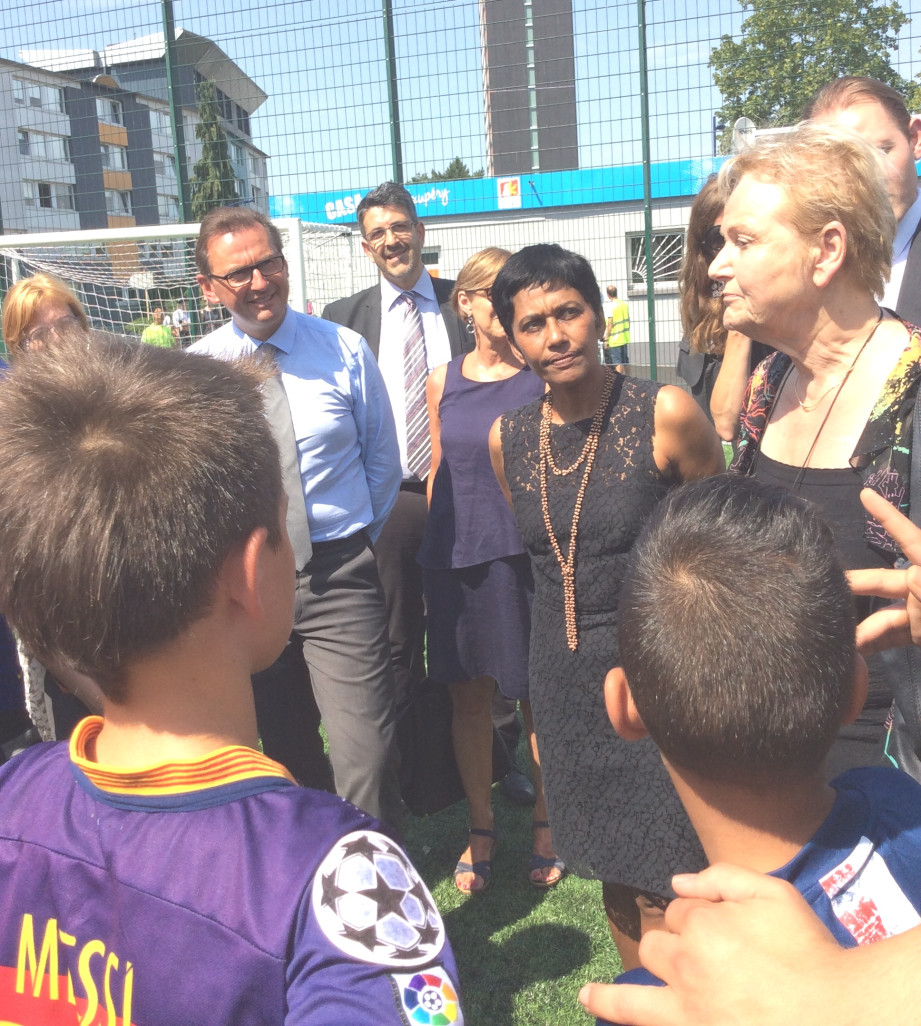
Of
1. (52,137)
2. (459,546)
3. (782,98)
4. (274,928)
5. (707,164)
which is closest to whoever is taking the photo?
(274,928)

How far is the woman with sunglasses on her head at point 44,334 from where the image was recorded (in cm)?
282

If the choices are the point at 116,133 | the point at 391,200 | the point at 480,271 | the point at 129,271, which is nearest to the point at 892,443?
the point at 480,271

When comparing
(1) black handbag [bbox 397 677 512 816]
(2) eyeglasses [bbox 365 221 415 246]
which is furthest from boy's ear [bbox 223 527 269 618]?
(2) eyeglasses [bbox 365 221 415 246]

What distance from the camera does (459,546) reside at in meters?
3.64

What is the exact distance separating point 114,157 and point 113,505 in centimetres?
864

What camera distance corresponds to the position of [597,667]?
265 cm

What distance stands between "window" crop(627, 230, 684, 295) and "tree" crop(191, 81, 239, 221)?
3521 millimetres

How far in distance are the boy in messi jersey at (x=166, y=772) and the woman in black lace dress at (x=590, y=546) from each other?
1.50m

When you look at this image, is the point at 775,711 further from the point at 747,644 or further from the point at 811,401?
the point at 811,401

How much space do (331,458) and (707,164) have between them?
5.95 metres

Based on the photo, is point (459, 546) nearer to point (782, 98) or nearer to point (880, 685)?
point (880, 685)

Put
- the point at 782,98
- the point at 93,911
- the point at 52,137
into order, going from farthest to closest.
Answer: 1. the point at 52,137
2. the point at 782,98
3. the point at 93,911

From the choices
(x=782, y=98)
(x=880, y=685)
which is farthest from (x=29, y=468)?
(x=782, y=98)

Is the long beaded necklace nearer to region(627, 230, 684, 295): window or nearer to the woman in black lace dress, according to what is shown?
the woman in black lace dress
